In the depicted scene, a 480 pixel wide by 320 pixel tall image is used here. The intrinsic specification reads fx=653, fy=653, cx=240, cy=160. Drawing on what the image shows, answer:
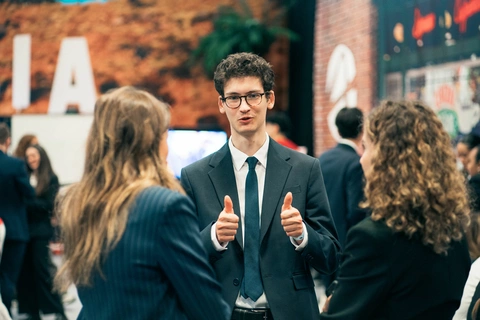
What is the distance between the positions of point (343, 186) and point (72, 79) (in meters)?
5.82

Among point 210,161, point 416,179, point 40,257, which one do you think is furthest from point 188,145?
point 416,179

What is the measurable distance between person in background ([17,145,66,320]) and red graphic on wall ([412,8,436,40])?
3500 mm

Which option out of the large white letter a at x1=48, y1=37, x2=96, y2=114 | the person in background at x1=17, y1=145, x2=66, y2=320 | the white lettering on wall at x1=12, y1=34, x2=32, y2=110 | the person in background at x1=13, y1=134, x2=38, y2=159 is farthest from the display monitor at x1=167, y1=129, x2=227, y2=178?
the white lettering on wall at x1=12, y1=34, x2=32, y2=110

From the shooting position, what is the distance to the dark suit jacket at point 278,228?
6.88 ft

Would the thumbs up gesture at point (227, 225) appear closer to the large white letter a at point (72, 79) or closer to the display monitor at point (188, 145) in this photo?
the display monitor at point (188, 145)

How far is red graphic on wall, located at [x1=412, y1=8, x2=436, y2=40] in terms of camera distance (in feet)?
19.0

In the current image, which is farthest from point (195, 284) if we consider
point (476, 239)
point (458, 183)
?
point (476, 239)

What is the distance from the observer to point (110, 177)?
5.20 ft

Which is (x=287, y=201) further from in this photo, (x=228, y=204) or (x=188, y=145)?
(x=188, y=145)

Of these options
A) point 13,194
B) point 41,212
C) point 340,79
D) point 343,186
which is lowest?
point 41,212

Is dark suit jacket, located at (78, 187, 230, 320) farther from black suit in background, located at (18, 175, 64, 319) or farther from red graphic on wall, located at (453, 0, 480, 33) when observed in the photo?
red graphic on wall, located at (453, 0, 480, 33)

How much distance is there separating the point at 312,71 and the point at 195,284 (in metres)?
7.30

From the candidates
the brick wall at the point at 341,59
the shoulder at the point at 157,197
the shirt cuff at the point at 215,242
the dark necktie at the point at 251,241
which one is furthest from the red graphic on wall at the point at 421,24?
the shoulder at the point at 157,197

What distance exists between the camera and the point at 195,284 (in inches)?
61.4
